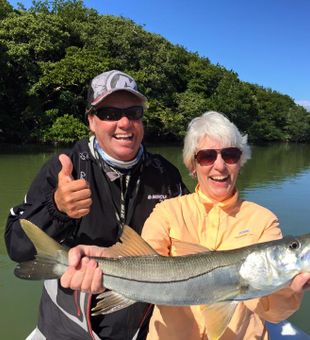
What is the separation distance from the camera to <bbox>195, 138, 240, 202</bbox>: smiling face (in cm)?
314

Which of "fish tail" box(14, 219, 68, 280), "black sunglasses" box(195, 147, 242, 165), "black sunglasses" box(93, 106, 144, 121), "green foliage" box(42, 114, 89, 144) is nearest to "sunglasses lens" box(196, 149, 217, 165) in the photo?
"black sunglasses" box(195, 147, 242, 165)

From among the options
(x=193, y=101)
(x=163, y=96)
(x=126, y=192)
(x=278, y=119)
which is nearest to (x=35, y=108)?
(x=163, y=96)

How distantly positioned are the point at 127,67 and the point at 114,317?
3760 centimetres

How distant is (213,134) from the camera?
10.7 ft

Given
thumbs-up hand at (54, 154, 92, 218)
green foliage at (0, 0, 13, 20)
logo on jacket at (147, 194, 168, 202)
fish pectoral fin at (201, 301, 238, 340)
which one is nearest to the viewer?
fish pectoral fin at (201, 301, 238, 340)

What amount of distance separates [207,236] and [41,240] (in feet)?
3.76

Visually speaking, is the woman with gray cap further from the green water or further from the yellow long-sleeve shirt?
the green water

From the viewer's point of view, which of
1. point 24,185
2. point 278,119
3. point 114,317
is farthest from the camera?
point 278,119

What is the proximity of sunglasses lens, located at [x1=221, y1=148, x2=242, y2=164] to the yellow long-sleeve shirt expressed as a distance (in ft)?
0.85

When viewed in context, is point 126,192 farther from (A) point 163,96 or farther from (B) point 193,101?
(B) point 193,101

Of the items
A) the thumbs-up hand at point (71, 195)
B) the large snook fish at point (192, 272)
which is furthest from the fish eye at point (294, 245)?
the thumbs-up hand at point (71, 195)

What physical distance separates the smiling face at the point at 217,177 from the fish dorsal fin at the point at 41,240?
1163mm

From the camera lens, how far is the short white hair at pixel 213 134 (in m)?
3.25

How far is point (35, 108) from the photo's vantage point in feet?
107
